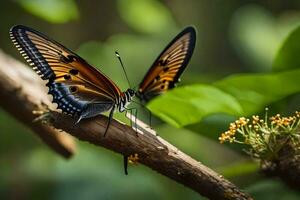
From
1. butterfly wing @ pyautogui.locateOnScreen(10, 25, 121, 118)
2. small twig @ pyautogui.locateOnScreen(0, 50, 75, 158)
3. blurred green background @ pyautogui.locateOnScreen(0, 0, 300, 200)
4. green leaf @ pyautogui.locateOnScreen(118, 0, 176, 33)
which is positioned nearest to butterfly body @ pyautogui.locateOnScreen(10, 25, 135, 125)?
butterfly wing @ pyautogui.locateOnScreen(10, 25, 121, 118)

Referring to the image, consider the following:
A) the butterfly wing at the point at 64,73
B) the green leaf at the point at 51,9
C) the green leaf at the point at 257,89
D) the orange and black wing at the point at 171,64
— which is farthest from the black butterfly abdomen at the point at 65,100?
the green leaf at the point at 51,9

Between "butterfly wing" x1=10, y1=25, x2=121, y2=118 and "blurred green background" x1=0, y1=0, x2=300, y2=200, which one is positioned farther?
"blurred green background" x1=0, y1=0, x2=300, y2=200

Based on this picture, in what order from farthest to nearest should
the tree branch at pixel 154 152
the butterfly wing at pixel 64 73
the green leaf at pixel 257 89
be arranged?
the green leaf at pixel 257 89
the butterfly wing at pixel 64 73
the tree branch at pixel 154 152

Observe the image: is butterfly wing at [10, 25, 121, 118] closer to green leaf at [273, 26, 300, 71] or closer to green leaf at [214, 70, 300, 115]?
green leaf at [214, 70, 300, 115]

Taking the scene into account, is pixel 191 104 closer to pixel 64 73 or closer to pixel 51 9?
pixel 64 73

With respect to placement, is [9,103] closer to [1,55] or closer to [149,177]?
[1,55]

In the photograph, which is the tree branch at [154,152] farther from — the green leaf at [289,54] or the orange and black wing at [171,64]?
the green leaf at [289,54]

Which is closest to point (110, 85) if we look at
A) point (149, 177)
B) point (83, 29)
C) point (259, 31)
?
point (149, 177)

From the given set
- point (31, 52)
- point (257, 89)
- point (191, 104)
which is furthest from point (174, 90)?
point (31, 52)
